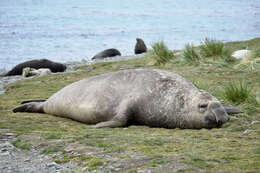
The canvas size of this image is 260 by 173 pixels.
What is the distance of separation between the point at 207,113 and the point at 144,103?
0.81m

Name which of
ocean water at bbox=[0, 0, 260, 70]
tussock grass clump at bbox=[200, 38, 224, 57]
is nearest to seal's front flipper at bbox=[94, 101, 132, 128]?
tussock grass clump at bbox=[200, 38, 224, 57]

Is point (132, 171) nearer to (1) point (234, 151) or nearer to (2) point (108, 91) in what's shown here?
(1) point (234, 151)

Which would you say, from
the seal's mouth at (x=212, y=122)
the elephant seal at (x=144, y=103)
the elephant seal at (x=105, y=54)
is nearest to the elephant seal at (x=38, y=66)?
the elephant seal at (x=105, y=54)

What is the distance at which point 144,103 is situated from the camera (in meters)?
5.19

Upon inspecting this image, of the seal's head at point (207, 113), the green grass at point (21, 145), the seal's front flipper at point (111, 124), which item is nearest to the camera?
the green grass at point (21, 145)

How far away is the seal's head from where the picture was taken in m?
4.85

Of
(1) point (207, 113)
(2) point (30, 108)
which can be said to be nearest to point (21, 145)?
(1) point (207, 113)

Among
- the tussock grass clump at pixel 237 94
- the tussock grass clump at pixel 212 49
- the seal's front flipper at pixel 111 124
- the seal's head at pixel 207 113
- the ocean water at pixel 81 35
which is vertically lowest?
the seal's front flipper at pixel 111 124

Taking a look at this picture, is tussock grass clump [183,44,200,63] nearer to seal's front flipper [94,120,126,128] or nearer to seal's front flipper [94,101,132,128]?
seal's front flipper [94,101,132,128]

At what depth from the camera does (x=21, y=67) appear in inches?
568

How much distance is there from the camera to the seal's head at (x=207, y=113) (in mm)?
4848

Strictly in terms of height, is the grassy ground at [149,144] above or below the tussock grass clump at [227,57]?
below

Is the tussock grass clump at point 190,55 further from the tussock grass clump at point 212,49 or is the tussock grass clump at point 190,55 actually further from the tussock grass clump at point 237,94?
the tussock grass clump at point 237,94

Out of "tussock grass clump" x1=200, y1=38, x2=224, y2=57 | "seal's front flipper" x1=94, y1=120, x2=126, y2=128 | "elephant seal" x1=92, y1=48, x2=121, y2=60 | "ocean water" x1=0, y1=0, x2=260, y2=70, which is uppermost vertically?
"ocean water" x1=0, y1=0, x2=260, y2=70
